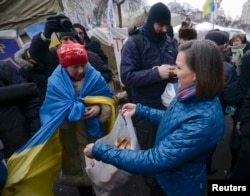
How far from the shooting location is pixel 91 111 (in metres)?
2.12

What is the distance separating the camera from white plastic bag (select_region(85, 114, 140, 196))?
76.8 inches

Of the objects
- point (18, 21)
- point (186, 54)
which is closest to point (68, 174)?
point (186, 54)

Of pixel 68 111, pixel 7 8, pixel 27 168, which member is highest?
pixel 7 8

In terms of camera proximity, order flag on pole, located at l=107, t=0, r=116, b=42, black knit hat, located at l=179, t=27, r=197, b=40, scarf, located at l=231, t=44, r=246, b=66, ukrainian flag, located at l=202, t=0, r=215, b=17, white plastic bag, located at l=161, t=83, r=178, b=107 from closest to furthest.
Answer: white plastic bag, located at l=161, t=83, r=178, b=107
black knit hat, located at l=179, t=27, r=197, b=40
scarf, located at l=231, t=44, r=246, b=66
flag on pole, located at l=107, t=0, r=116, b=42
ukrainian flag, located at l=202, t=0, r=215, b=17

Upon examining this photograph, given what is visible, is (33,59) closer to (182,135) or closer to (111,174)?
(111,174)

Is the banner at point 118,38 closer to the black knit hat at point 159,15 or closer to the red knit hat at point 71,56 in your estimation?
the black knit hat at point 159,15

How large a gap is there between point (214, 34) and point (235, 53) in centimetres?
158

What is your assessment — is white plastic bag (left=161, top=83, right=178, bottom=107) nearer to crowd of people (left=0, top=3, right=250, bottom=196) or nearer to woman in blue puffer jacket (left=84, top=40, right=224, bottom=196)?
crowd of people (left=0, top=3, right=250, bottom=196)

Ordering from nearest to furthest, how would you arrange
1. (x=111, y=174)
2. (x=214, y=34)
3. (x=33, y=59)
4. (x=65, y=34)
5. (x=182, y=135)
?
(x=182, y=135) < (x=111, y=174) < (x=33, y=59) < (x=65, y=34) < (x=214, y=34)

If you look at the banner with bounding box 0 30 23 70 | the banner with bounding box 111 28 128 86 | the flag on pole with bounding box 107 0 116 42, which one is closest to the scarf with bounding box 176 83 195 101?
the banner with bounding box 0 30 23 70

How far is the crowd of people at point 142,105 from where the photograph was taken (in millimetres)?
1436

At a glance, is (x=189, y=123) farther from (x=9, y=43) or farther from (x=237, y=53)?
(x=9, y=43)

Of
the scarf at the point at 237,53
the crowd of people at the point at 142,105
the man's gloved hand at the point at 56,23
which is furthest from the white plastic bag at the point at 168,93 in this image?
the scarf at the point at 237,53

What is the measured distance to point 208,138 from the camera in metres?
1.45
